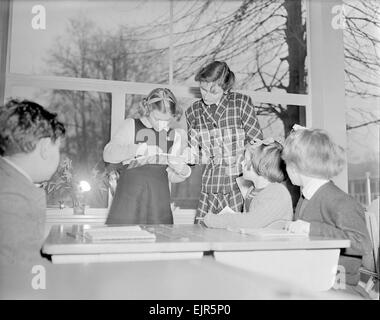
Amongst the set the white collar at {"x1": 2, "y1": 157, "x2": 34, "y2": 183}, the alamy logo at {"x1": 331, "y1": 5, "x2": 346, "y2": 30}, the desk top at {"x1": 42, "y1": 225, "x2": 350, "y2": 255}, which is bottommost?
the desk top at {"x1": 42, "y1": 225, "x2": 350, "y2": 255}

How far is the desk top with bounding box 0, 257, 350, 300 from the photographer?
2.16ft

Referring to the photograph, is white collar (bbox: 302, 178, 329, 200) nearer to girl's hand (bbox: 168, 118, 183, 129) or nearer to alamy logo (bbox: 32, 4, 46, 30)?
girl's hand (bbox: 168, 118, 183, 129)

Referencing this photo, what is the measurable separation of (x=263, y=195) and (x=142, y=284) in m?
0.73

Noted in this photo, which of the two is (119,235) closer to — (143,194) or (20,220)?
(20,220)

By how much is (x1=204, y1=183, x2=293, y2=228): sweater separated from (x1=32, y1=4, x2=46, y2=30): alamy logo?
1.17m

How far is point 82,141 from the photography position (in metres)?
1.97

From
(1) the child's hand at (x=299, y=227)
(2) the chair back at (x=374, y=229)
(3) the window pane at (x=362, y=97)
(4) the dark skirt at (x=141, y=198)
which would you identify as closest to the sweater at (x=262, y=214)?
(1) the child's hand at (x=299, y=227)

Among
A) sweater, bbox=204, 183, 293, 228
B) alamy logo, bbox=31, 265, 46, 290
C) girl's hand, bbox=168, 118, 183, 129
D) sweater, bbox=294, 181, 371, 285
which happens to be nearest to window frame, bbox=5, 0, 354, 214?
girl's hand, bbox=168, 118, 183, 129

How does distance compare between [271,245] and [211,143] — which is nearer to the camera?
[271,245]

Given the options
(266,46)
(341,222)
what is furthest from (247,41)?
(341,222)

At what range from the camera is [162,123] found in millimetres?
1672
